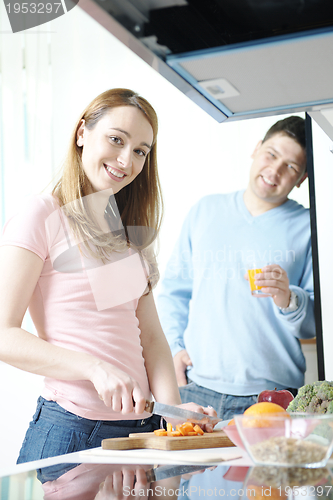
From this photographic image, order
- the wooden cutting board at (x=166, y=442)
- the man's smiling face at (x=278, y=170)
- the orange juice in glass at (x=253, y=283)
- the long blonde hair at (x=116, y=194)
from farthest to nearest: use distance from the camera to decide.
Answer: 1. the man's smiling face at (x=278, y=170)
2. the orange juice in glass at (x=253, y=283)
3. the long blonde hair at (x=116, y=194)
4. the wooden cutting board at (x=166, y=442)

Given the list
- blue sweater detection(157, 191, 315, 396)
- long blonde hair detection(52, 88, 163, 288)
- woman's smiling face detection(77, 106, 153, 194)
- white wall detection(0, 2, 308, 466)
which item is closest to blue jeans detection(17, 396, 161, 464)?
long blonde hair detection(52, 88, 163, 288)

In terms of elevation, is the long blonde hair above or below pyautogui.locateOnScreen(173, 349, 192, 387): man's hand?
above

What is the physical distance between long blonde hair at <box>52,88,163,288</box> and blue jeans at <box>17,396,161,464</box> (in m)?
0.34

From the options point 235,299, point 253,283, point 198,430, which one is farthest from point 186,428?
point 235,299

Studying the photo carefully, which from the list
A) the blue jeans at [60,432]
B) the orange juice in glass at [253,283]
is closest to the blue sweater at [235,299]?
the orange juice in glass at [253,283]

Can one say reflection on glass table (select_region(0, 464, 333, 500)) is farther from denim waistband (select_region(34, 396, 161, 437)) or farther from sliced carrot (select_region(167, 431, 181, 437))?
denim waistband (select_region(34, 396, 161, 437))

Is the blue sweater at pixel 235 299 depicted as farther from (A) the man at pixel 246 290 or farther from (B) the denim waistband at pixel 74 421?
(B) the denim waistband at pixel 74 421

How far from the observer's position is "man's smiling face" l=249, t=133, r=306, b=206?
2.06m

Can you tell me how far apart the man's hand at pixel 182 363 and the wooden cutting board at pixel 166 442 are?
1.26 metres

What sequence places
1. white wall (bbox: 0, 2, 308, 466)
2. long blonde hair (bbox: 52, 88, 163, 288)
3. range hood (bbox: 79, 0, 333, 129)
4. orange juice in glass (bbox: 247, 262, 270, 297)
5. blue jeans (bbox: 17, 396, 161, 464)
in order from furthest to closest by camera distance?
white wall (bbox: 0, 2, 308, 466) → orange juice in glass (bbox: 247, 262, 270, 297) → long blonde hair (bbox: 52, 88, 163, 288) → blue jeans (bbox: 17, 396, 161, 464) → range hood (bbox: 79, 0, 333, 129)

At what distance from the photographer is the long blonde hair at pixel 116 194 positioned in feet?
3.52

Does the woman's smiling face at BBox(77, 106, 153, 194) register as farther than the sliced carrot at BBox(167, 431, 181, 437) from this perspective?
Yes

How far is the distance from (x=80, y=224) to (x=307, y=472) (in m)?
0.67

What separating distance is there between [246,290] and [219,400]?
0.47 m
